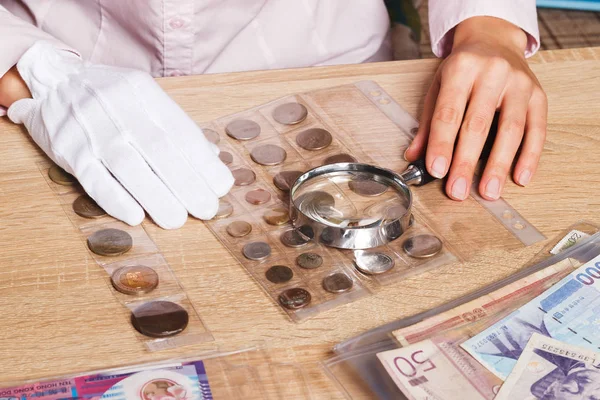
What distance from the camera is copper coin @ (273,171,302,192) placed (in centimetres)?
105

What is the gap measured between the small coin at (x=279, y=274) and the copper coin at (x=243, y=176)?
0.52ft

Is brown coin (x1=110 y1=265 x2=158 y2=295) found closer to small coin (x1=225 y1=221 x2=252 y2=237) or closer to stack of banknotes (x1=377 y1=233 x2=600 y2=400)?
small coin (x1=225 y1=221 x2=252 y2=237)

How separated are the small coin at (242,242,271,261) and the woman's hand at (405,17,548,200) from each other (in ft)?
0.80

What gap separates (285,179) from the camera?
3.47 feet

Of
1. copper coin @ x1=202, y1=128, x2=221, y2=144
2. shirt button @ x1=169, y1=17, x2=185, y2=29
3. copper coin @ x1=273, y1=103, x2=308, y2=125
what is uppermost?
shirt button @ x1=169, y1=17, x2=185, y2=29

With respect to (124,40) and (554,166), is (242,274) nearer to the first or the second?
(554,166)

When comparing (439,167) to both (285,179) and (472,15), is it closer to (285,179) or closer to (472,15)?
(285,179)

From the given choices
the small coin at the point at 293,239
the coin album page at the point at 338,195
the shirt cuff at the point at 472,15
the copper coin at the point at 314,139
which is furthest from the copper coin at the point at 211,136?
the shirt cuff at the point at 472,15

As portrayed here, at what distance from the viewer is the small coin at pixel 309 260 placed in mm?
935

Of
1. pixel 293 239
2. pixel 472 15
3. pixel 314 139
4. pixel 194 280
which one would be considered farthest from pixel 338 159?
pixel 472 15

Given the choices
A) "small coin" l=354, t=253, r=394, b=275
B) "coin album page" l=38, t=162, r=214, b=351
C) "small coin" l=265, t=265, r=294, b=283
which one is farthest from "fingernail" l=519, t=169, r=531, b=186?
"coin album page" l=38, t=162, r=214, b=351

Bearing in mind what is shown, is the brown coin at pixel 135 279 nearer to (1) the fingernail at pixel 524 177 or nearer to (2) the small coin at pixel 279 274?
(2) the small coin at pixel 279 274

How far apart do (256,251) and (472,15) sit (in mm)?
572

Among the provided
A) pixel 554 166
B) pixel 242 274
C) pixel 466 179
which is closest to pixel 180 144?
pixel 242 274
